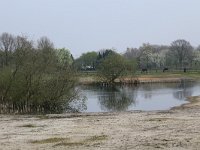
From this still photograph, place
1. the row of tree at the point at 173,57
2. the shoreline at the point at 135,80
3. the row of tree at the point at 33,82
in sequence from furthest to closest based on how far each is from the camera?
the row of tree at the point at 173,57
the shoreline at the point at 135,80
the row of tree at the point at 33,82

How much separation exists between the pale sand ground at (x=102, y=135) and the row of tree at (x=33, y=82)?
32.6 ft

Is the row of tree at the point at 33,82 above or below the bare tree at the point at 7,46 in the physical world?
below

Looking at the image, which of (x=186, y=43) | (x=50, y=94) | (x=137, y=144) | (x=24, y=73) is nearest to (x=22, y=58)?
(x=24, y=73)

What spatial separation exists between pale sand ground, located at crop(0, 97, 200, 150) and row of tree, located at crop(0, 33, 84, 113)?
9940mm

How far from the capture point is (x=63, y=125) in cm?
2481

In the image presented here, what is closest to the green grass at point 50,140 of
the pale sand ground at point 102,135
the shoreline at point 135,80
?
the pale sand ground at point 102,135

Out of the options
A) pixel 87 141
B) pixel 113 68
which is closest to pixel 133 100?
pixel 87 141

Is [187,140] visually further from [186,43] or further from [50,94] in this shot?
[186,43]

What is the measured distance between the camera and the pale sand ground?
17056 millimetres

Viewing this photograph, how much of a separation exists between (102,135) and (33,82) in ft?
60.1

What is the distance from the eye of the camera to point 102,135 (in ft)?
65.7

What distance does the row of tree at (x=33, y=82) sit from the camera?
36219 mm

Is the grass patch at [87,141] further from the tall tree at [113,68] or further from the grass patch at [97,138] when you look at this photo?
the tall tree at [113,68]

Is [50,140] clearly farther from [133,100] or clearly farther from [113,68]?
[113,68]
